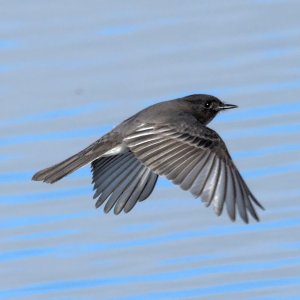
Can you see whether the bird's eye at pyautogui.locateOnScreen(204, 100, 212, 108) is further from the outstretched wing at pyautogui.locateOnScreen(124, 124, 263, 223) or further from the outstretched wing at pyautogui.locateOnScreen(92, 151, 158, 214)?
the outstretched wing at pyautogui.locateOnScreen(124, 124, 263, 223)

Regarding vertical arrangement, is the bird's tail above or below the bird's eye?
below

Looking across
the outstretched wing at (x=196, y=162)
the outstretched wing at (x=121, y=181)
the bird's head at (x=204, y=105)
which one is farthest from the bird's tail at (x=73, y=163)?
the bird's head at (x=204, y=105)

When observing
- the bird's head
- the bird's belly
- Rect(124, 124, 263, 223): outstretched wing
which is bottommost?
Rect(124, 124, 263, 223): outstretched wing

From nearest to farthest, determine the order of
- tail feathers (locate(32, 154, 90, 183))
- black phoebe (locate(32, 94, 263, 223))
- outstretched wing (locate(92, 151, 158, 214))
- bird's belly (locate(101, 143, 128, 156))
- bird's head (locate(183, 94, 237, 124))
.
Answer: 1. black phoebe (locate(32, 94, 263, 223))
2. tail feathers (locate(32, 154, 90, 183))
3. bird's belly (locate(101, 143, 128, 156))
4. outstretched wing (locate(92, 151, 158, 214))
5. bird's head (locate(183, 94, 237, 124))

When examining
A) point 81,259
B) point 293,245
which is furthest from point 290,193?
point 81,259

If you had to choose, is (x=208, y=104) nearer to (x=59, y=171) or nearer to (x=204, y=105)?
(x=204, y=105)

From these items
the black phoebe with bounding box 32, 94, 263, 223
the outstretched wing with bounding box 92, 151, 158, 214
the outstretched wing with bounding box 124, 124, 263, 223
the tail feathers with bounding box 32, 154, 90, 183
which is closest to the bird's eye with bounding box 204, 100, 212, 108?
the black phoebe with bounding box 32, 94, 263, 223

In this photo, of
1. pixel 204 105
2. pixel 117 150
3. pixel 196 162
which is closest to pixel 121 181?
pixel 117 150

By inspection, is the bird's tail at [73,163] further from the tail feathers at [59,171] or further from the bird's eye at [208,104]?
the bird's eye at [208,104]
